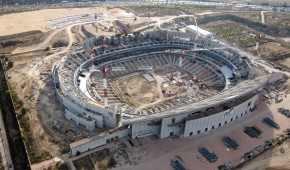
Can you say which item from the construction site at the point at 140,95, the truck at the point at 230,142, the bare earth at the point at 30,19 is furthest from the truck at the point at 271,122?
the bare earth at the point at 30,19

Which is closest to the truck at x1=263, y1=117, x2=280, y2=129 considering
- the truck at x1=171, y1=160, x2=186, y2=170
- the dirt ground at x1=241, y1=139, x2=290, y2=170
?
the dirt ground at x1=241, y1=139, x2=290, y2=170

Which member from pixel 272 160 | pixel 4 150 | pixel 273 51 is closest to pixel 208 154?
pixel 272 160

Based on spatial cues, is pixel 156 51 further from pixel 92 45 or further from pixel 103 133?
pixel 103 133

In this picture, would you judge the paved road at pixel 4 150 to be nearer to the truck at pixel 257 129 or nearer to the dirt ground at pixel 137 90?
the dirt ground at pixel 137 90

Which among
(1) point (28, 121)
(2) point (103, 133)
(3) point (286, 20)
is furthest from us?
(3) point (286, 20)

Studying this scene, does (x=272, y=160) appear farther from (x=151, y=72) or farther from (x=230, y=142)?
(x=151, y=72)

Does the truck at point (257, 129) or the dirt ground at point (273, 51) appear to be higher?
the dirt ground at point (273, 51)

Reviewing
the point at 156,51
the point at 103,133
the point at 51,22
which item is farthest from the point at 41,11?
the point at 103,133

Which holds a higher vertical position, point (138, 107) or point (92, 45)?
point (92, 45)
